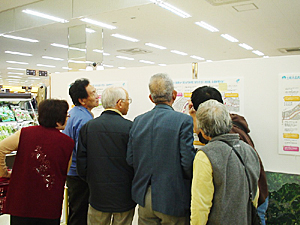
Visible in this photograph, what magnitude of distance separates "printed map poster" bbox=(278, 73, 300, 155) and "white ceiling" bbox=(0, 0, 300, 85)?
4.76 metres

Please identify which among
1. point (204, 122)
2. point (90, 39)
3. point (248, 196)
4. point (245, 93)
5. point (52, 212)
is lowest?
point (52, 212)

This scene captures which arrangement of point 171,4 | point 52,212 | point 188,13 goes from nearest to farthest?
point 52,212, point 171,4, point 188,13

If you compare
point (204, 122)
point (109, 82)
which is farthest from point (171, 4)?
point (204, 122)

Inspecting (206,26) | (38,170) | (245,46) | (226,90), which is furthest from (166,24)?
(38,170)

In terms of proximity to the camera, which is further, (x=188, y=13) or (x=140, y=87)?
(x=188, y=13)

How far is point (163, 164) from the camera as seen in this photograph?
6.05ft

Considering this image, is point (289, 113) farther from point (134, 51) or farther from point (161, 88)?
point (134, 51)

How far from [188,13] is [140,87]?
563 cm

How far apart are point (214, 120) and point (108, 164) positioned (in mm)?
899

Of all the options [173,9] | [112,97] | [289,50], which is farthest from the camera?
[289,50]

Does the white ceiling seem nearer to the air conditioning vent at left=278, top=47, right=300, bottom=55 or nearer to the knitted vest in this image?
the air conditioning vent at left=278, top=47, right=300, bottom=55

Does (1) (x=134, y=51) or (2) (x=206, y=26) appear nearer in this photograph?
(2) (x=206, y=26)

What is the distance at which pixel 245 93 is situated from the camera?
8.21 ft

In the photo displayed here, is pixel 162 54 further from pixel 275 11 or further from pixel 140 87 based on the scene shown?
pixel 140 87
